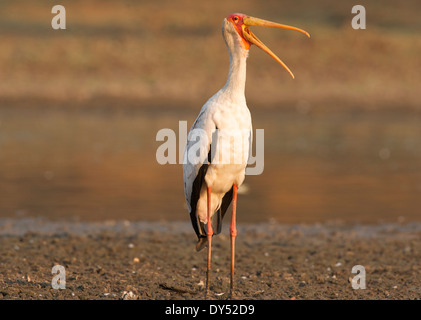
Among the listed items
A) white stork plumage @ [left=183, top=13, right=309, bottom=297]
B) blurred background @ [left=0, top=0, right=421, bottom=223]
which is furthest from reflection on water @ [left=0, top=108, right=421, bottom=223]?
white stork plumage @ [left=183, top=13, right=309, bottom=297]

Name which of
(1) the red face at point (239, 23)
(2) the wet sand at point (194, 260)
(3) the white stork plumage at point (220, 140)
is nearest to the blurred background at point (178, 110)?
(2) the wet sand at point (194, 260)

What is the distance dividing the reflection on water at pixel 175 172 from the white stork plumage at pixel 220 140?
3.44 m

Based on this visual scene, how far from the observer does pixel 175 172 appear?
13242mm

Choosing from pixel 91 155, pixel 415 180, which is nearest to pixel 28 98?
pixel 91 155

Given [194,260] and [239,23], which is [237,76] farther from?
[194,260]

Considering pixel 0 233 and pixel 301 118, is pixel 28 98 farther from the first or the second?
pixel 0 233

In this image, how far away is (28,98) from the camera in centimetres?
2431

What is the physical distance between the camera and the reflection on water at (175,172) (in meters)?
10.1

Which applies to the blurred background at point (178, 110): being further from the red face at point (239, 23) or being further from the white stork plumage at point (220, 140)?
the red face at point (239, 23)

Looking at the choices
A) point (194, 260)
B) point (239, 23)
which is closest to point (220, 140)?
point (239, 23)

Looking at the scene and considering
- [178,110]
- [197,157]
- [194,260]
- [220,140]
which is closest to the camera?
[220,140]

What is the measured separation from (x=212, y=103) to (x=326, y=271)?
2137mm

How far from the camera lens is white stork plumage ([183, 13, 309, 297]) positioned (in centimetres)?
579

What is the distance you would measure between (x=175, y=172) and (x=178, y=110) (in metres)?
10.3
